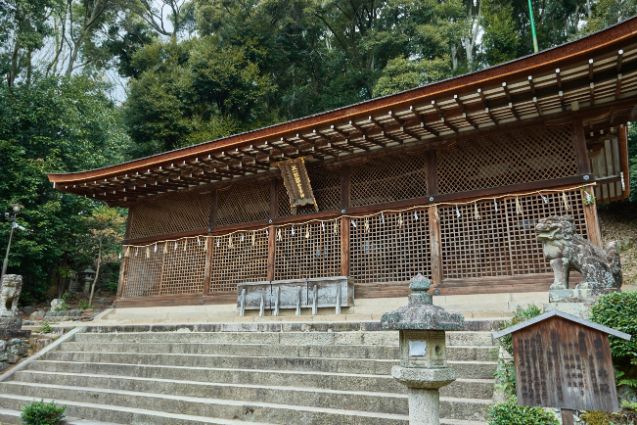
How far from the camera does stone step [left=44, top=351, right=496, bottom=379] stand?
5.49 metres

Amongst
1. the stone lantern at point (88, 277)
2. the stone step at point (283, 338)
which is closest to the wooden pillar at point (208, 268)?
the stone step at point (283, 338)

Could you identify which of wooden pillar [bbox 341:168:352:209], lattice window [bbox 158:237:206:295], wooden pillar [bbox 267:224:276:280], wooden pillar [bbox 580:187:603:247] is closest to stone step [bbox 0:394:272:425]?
wooden pillar [bbox 267:224:276:280]

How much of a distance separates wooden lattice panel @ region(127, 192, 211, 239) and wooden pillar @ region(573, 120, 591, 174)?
9.87 meters

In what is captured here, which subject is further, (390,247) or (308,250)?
(308,250)

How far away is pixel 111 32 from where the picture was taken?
30.3 metres

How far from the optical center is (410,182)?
34.2 feet

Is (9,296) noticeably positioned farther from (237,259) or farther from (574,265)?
(574,265)

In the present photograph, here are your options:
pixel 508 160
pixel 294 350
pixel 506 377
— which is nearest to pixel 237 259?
pixel 294 350

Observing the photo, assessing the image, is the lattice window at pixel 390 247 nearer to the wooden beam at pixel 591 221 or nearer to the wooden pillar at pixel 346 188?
the wooden pillar at pixel 346 188

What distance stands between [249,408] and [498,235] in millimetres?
6393

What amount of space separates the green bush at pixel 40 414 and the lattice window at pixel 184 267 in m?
6.63

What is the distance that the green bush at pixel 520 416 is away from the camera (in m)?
3.60

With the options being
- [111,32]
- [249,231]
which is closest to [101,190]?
[249,231]

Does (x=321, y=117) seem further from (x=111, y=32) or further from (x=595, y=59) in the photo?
(x=111, y=32)
